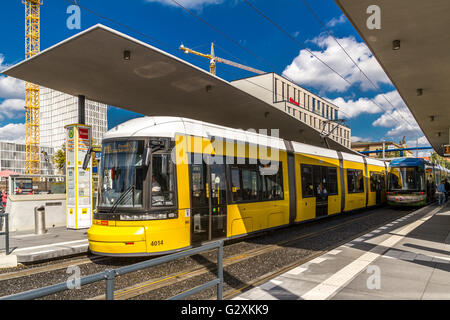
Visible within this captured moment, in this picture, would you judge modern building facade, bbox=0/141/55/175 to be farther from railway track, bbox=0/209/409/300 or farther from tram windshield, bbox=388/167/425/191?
railway track, bbox=0/209/409/300

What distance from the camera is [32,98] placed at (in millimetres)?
84750

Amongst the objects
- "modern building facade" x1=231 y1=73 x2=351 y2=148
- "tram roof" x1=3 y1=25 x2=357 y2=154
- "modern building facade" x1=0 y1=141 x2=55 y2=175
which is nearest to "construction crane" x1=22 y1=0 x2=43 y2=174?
"modern building facade" x1=0 y1=141 x2=55 y2=175

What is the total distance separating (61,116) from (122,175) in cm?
12588

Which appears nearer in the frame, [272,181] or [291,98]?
[272,181]

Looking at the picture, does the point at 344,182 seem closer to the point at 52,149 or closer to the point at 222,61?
the point at 222,61

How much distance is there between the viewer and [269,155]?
1104 cm

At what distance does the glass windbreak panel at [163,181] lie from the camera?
7.57 meters

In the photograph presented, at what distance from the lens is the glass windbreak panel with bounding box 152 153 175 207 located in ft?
24.8

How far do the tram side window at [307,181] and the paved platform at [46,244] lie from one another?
25.1 ft

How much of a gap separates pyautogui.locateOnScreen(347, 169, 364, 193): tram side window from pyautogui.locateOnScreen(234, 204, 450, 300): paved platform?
24.1 feet

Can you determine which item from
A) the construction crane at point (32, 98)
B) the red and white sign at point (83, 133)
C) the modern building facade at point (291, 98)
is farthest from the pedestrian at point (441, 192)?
→ the construction crane at point (32, 98)

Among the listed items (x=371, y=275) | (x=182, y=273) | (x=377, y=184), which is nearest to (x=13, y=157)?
(x=377, y=184)

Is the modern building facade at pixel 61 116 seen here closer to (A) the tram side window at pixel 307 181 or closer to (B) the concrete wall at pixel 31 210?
(B) the concrete wall at pixel 31 210

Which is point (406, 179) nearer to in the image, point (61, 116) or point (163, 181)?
point (163, 181)
